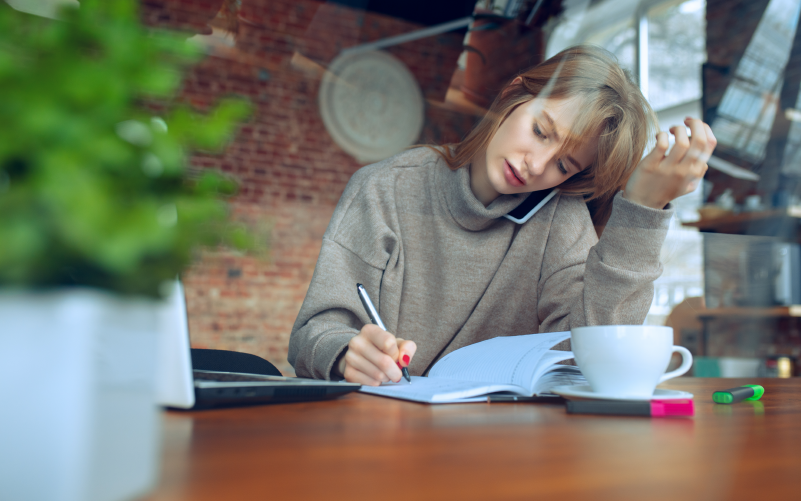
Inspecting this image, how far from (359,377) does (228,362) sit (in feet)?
1.39

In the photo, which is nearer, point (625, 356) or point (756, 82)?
point (625, 356)

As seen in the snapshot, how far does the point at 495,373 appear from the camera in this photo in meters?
0.65

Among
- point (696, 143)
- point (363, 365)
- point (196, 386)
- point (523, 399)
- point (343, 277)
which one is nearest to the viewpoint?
point (196, 386)

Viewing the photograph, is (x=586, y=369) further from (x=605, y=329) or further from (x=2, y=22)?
(x=2, y=22)

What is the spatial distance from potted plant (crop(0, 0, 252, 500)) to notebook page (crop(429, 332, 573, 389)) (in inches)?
18.4

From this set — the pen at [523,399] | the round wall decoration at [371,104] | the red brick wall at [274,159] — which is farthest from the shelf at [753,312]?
the pen at [523,399]

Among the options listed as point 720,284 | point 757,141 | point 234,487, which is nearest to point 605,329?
point 234,487

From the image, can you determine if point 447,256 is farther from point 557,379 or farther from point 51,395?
point 51,395

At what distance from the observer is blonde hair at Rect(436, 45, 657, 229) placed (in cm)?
107

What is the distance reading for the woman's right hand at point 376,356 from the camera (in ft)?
2.04

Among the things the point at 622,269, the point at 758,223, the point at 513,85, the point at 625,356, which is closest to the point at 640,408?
the point at 625,356

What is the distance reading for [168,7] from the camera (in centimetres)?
304

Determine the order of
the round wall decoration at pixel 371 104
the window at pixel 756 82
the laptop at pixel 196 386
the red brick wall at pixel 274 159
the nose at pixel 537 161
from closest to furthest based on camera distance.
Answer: the laptop at pixel 196 386 < the nose at pixel 537 161 < the window at pixel 756 82 < the round wall decoration at pixel 371 104 < the red brick wall at pixel 274 159

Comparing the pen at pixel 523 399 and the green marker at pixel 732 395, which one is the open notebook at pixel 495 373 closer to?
the pen at pixel 523 399
